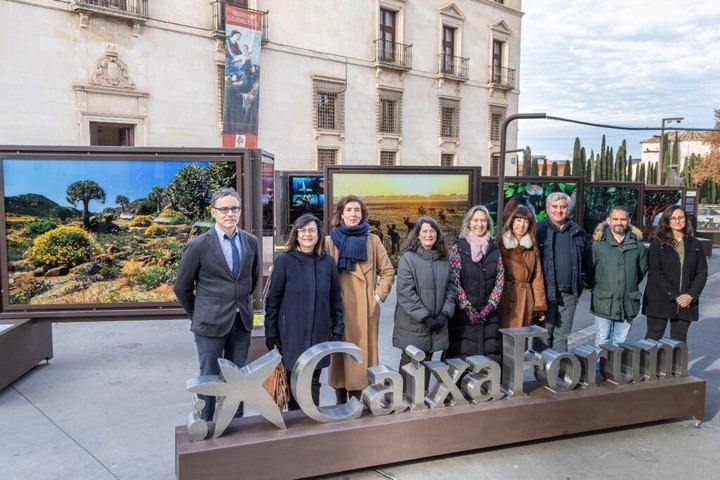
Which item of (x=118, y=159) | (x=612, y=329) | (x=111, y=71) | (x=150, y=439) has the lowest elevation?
(x=150, y=439)

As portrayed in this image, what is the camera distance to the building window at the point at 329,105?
23109 mm

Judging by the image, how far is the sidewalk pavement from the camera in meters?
3.71

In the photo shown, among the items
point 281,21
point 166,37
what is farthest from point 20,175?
point 281,21

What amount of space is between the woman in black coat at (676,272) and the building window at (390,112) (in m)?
20.9

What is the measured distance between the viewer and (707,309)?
9.06m

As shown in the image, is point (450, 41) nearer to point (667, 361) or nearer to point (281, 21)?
point (281, 21)

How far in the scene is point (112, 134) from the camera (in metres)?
20.1

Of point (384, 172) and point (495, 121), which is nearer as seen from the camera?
point (384, 172)

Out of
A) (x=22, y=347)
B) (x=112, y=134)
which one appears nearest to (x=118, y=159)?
(x=22, y=347)

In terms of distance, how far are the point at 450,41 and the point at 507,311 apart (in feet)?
86.1

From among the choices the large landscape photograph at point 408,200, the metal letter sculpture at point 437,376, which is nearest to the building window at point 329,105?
the large landscape photograph at point 408,200

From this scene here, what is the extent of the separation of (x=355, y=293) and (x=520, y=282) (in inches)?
55.6

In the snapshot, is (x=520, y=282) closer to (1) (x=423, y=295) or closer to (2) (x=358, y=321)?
(1) (x=423, y=295)

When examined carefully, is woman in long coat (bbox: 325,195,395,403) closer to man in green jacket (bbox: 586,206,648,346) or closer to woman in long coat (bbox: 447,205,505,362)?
woman in long coat (bbox: 447,205,505,362)
